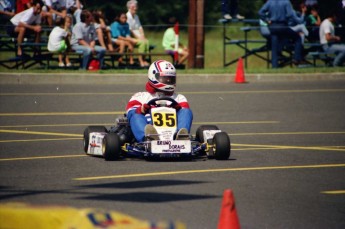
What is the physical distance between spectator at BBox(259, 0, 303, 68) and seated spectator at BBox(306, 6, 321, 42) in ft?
6.81

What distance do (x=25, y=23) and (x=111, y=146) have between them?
13870mm

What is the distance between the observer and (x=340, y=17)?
31.3m

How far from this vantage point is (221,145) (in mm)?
13320

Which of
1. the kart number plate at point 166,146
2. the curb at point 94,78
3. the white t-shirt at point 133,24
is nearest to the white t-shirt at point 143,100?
the kart number plate at point 166,146

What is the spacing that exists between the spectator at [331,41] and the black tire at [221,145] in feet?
54.7

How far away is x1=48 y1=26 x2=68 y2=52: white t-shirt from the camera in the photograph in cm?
2578

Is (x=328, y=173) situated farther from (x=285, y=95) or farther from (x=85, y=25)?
(x=85, y=25)

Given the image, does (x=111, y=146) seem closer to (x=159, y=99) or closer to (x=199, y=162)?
(x=159, y=99)

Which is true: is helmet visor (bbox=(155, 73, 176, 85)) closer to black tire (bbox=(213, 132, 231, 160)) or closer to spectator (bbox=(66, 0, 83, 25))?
black tire (bbox=(213, 132, 231, 160))

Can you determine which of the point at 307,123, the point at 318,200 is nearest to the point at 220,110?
the point at 307,123

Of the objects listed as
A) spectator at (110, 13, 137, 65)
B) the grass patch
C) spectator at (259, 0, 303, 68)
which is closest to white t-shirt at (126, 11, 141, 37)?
spectator at (110, 13, 137, 65)

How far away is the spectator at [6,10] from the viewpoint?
27250 millimetres

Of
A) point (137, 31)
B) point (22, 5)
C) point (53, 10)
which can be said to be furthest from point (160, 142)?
point (137, 31)

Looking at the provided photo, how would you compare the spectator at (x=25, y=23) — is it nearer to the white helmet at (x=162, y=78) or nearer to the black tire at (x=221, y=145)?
the white helmet at (x=162, y=78)
